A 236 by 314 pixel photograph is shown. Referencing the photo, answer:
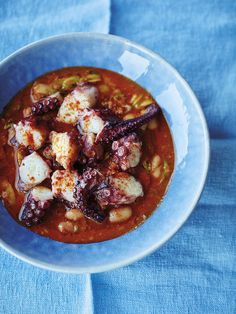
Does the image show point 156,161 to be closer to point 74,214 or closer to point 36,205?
point 74,214

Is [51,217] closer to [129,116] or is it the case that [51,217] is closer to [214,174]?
[129,116]

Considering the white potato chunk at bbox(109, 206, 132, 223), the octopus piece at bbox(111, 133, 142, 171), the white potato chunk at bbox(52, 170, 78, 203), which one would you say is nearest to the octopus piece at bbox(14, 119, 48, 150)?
the white potato chunk at bbox(52, 170, 78, 203)

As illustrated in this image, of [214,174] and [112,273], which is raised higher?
[214,174]

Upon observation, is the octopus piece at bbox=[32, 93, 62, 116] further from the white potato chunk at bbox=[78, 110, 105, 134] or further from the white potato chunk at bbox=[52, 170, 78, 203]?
the white potato chunk at bbox=[52, 170, 78, 203]

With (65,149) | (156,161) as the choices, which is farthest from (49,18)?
(156,161)

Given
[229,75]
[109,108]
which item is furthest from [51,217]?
[229,75]
